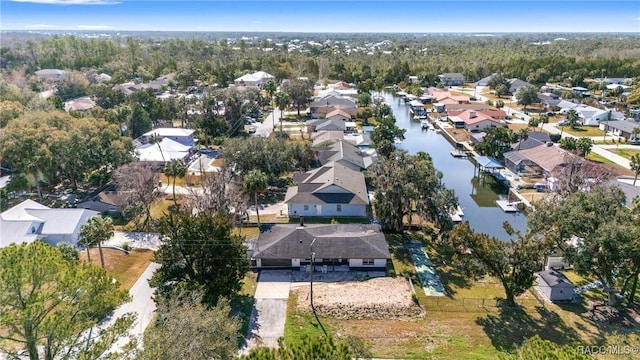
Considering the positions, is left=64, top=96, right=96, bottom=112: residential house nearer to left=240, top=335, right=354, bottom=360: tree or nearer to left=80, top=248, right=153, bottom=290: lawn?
left=80, top=248, right=153, bottom=290: lawn

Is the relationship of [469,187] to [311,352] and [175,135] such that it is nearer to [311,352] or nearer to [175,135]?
[175,135]

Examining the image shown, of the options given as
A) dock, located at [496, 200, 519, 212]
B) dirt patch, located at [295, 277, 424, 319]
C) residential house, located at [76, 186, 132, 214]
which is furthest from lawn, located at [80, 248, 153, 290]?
dock, located at [496, 200, 519, 212]

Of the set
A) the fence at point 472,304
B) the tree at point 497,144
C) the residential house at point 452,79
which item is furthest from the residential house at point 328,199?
the residential house at point 452,79

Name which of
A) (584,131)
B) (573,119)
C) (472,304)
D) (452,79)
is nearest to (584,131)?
(584,131)

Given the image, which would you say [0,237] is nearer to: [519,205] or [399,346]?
[399,346]

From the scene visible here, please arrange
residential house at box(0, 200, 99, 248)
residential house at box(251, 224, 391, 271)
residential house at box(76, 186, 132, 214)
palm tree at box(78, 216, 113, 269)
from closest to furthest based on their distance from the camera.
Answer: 1. palm tree at box(78, 216, 113, 269)
2. residential house at box(251, 224, 391, 271)
3. residential house at box(0, 200, 99, 248)
4. residential house at box(76, 186, 132, 214)

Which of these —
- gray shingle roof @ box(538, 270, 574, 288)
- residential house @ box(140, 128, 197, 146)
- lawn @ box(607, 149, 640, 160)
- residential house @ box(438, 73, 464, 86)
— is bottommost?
gray shingle roof @ box(538, 270, 574, 288)
